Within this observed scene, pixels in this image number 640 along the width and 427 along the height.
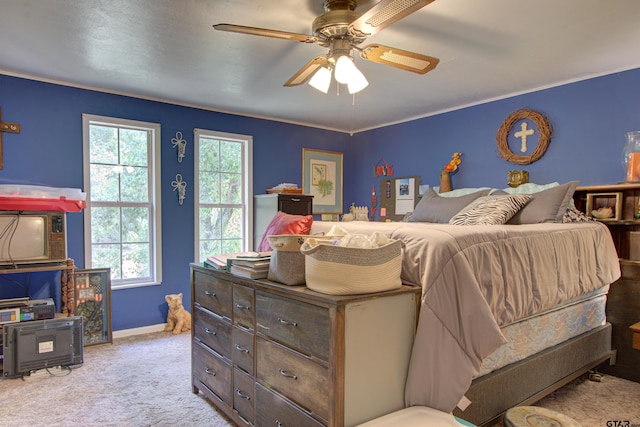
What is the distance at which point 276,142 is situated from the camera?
5.08 m

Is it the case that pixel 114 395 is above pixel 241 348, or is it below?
below

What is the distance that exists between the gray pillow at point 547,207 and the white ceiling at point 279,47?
100 cm

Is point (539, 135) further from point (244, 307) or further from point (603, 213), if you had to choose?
point (244, 307)

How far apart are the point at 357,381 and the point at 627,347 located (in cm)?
249

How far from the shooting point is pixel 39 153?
3.56 meters

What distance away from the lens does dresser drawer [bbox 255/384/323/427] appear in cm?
164

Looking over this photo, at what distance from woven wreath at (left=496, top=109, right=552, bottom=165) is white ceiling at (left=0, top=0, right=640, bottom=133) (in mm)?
237

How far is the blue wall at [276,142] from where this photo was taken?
3381 millimetres

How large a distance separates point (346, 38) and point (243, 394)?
1.96 meters

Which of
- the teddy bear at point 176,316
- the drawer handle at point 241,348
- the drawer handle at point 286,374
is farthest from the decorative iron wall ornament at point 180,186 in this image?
the drawer handle at point 286,374

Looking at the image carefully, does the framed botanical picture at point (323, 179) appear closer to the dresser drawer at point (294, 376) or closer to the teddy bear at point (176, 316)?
the teddy bear at point (176, 316)

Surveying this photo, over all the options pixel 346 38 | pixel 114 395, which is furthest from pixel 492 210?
pixel 114 395

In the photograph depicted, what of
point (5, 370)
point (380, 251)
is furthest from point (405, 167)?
point (5, 370)

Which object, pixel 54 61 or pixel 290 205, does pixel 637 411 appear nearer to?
pixel 290 205
